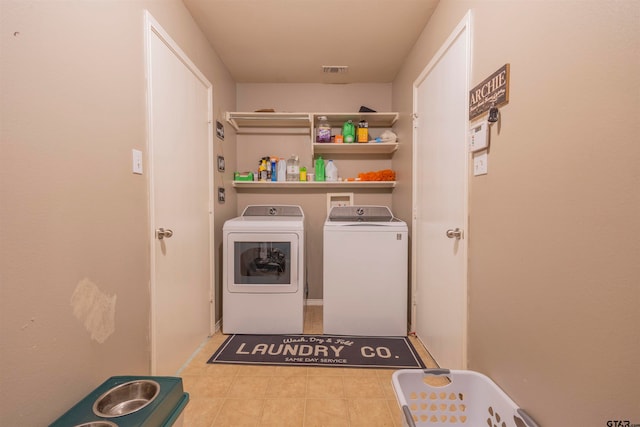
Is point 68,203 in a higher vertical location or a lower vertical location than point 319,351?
higher

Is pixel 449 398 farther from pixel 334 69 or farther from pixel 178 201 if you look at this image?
pixel 334 69

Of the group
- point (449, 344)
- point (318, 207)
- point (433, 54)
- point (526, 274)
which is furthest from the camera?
point (318, 207)

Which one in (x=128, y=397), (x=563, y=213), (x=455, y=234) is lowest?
(x=128, y=397)

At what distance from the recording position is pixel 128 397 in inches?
44.4

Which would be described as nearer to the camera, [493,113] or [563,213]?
[563,213]

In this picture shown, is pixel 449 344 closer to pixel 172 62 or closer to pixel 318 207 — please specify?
pixel 318 207

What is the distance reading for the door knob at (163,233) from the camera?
61.4 inches

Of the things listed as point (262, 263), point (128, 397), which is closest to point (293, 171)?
point (262, 263)

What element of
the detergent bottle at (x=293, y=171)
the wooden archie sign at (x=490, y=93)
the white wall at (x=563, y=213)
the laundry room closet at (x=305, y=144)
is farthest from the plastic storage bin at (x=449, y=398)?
the detergent bottle at (x=293, y=171)

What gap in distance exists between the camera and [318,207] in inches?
122

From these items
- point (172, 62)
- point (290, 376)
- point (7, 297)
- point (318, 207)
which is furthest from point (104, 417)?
point (318, 207)

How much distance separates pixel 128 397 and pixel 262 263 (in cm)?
134

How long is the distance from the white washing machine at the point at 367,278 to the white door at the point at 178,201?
39.8 inches

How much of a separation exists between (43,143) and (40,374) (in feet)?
2.39
